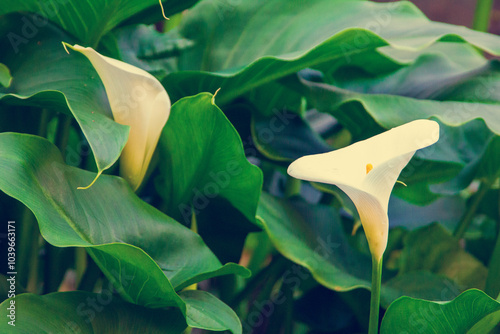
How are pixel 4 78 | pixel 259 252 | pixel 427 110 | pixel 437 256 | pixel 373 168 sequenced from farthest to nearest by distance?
pixel 259 252 < pixel 437 256 < pixel 427 110 < pixel 4 78 < pixel 373 168

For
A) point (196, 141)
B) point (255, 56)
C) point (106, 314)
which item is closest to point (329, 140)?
point (255, 56)

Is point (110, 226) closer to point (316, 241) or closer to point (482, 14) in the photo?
point (316, 241)

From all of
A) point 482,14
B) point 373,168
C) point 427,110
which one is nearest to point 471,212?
point 427,110

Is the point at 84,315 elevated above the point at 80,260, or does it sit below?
above

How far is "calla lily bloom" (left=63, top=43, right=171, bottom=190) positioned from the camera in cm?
42

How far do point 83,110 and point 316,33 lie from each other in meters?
0.32

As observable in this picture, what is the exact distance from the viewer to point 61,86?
49 cm

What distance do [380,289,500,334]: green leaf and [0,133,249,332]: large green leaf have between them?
0.15m

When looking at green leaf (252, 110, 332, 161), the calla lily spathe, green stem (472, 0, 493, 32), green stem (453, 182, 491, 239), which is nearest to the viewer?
the calla lily spathe

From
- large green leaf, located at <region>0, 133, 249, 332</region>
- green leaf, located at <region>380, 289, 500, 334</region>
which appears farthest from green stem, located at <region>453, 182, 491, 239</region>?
→ large green leaf, located at <region>0, 133, 249, 332</region>

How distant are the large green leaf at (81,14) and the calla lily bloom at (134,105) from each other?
0.08 metres

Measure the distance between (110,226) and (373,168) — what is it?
0.81 feet

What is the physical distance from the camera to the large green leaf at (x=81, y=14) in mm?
489

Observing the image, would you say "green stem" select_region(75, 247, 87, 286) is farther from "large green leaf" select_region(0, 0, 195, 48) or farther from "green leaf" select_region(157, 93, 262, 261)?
"large green leaf" select_region(0, 0, 195, 48)
